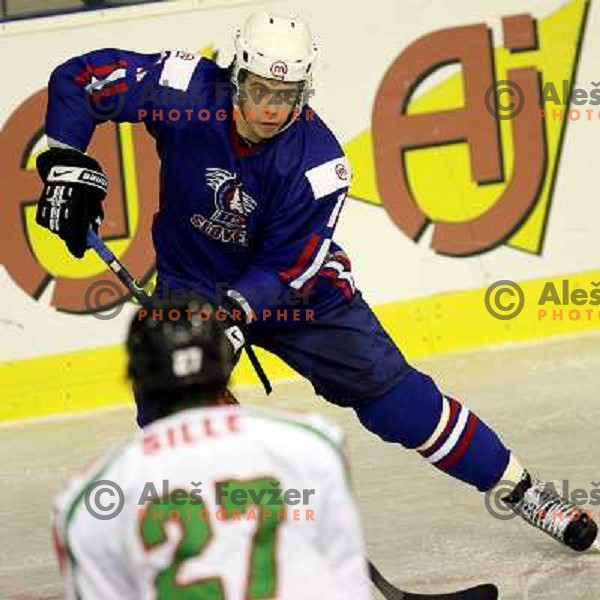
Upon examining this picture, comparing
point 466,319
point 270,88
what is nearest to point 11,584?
point 270,88

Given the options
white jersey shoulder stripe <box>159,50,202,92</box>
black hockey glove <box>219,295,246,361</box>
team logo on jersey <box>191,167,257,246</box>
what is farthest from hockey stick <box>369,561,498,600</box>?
white jersey shoulder stripe <box>159,50,202,92</box>

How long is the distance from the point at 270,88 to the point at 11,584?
1.22 metres

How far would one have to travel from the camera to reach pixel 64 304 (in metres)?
5.55

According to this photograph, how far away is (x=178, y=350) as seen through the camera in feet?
7.47

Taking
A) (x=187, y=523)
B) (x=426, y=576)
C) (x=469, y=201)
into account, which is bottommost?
(x=426, y=576)

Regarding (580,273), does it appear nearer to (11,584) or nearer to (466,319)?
(466,319)

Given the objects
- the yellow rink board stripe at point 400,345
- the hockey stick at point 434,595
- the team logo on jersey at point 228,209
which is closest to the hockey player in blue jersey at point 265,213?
the team logo on jersey at point 228,209

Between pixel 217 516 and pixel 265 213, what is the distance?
1.71 meters

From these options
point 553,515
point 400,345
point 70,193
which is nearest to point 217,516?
point 70,193

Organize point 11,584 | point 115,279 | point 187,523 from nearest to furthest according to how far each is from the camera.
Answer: point 187,523
point 11,584
point 115,279

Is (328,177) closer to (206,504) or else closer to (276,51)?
(276,51)

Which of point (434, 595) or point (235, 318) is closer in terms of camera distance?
point (235, 318)

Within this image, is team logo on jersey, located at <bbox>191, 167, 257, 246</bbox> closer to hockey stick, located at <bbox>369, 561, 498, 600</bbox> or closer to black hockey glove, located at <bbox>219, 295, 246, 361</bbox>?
black hockey glove, located at <bbox>219, 295, 246, 361</bbox>

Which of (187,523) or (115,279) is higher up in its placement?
(187,523)
